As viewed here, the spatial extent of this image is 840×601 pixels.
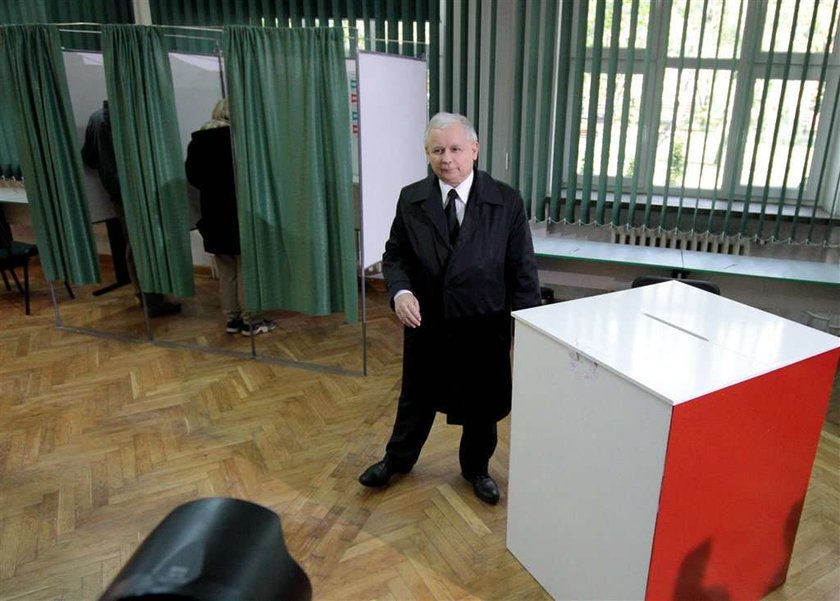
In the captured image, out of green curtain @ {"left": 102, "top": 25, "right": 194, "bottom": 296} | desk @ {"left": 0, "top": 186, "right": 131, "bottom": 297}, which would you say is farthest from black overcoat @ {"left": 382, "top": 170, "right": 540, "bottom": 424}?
desk @ {"left": 0, "top": 186, "right": 131, "bottom": 297}

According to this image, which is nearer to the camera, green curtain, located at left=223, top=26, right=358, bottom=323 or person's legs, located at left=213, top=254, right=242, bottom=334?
green curtain, located at left=223, top=26, right=358, bottom=323

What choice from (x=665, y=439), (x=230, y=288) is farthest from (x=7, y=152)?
(x=665, y=439)

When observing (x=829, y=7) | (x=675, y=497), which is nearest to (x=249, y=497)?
(x=675, y=497)

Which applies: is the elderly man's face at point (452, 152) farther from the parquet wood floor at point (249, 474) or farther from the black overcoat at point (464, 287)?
the parquet wood floor at point (249, 474)

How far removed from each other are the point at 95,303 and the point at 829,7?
4791 mm

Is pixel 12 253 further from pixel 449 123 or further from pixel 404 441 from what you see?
pixel 449 123

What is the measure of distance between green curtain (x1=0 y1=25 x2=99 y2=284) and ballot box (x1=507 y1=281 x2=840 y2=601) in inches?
115

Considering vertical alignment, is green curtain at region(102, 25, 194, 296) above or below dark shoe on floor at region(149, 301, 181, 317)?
above

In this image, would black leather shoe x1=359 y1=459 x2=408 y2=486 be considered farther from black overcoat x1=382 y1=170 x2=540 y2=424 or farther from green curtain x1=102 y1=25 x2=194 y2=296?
green curtain x1=102 y1=25 x2=194 y2=296

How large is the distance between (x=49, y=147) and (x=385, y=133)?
190 centimetres

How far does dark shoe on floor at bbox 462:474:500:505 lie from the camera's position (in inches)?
85.6

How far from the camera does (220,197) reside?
335cm

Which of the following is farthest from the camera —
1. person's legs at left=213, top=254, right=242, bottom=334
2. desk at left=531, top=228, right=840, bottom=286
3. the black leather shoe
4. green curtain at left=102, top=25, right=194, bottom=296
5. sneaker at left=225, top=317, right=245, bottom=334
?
sneaker at left=225, top=317, right=245, bottom=334

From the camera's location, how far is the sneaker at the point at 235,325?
374 cm
